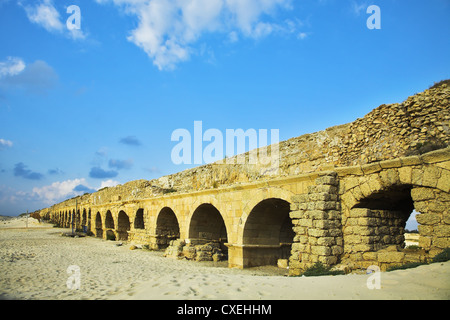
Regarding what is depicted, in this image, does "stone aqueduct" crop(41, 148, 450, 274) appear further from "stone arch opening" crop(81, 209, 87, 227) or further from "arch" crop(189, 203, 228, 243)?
"stone arch opening" crop(81, 209, 87, 227)

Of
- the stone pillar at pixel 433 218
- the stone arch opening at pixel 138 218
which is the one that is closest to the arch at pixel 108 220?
the stone arch opening at pixel 138 218

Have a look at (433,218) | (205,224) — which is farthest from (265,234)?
(433,218)

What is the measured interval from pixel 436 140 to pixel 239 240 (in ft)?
19.9

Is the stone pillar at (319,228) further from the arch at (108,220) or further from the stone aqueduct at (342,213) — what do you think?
the arch at (108,220)

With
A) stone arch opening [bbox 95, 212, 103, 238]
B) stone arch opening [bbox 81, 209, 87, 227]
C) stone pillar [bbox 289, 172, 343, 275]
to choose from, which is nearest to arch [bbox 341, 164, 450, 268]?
stone pillar [bbox 289, 172, 343, 275]

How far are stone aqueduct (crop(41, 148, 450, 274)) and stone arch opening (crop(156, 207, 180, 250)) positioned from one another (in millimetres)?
4517

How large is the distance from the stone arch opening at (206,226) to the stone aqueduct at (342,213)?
1069mm

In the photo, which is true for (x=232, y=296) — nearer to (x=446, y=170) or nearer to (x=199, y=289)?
(x=199, y=289)

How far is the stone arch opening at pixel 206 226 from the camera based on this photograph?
497 inches

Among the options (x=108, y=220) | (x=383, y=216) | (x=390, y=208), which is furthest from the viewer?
(x=108, y=220)

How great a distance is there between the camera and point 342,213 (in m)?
6.96

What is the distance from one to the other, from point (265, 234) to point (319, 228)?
3.31 m

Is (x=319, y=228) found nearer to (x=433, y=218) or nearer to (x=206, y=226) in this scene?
(x=433, y=218)
